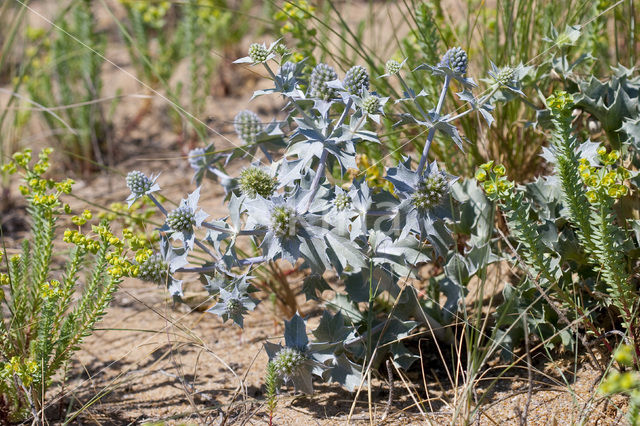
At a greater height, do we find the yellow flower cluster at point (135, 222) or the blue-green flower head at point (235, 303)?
the yellow flower cluster at point (135, 222)

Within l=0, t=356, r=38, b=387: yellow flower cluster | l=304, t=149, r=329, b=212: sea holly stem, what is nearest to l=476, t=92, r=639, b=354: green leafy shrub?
l=304, t=149, r=329, b=212: sea holly stem

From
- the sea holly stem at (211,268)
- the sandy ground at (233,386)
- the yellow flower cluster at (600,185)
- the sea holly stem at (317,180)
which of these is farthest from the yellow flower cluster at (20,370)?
the yellow flower cluster at (600,185)

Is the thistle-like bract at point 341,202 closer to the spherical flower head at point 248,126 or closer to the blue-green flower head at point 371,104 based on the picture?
the blue-green flower head at point 371,104

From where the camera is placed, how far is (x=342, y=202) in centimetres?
161

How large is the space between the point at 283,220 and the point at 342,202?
177 mm

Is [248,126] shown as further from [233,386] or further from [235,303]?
[233,386]

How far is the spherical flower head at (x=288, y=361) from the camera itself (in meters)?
1.62

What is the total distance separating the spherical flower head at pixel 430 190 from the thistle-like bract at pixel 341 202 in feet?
0.58

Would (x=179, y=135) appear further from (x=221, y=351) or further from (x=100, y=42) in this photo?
(x=221, y=351)

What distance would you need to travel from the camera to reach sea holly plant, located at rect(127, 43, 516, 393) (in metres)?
1.58

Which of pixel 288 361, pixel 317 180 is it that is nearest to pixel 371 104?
pixel 317 180

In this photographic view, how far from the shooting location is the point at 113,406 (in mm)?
1864

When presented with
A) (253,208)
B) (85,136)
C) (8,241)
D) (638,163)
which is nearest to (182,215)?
(253,208)

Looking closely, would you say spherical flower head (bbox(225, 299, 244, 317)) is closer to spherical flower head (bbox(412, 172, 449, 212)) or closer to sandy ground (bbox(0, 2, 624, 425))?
sandy ground (bbox(0, 2, 624, 425))
